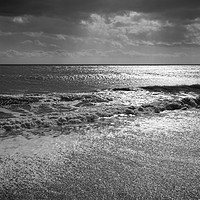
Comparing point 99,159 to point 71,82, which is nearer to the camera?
point 99,159

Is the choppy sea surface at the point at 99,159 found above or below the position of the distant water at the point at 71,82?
below

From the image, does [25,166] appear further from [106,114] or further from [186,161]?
[106,114]

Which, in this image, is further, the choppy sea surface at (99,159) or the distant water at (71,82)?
the distant water at (71,82)

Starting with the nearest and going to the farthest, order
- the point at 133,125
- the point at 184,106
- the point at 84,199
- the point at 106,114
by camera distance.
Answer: the point at 84,199 → the point at 133,125 → the point at 106,114 → the point at 184,106

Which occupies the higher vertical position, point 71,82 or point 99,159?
point 71,82

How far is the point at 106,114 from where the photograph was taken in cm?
1124

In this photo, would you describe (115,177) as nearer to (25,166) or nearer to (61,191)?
(61,191)

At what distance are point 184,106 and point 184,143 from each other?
7588 mm

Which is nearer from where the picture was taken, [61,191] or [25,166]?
[61,191]

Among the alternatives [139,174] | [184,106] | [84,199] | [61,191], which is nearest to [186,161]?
[139,174]

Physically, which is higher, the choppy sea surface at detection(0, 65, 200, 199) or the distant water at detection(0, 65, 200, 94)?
the distant water at detection(0, 65, 200, 94)

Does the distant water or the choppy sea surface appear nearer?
the choppy sea surface

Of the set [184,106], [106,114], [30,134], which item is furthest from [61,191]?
[184,106]

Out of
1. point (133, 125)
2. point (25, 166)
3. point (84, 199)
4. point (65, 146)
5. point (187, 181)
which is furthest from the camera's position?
point (133, 125)
